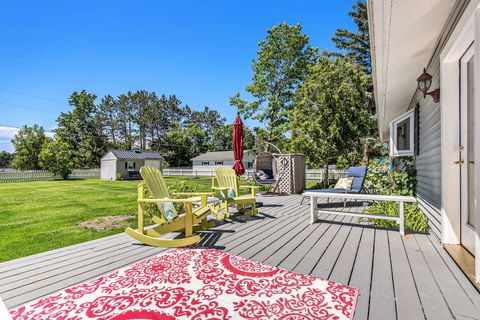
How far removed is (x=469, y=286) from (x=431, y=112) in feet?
9.40

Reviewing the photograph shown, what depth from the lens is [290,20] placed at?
737 inches

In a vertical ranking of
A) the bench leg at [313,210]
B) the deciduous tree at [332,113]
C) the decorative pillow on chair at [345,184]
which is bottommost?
the bench leg at [313,210]

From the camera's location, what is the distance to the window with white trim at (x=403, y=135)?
17.7 feet

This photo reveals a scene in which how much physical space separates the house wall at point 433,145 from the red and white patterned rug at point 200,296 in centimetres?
233

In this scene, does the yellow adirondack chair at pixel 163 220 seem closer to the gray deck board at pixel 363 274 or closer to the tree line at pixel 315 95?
the gray deck board at pixel 363 274

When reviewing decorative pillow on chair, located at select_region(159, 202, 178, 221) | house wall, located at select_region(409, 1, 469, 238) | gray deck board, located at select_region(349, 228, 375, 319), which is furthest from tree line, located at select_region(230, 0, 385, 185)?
decorative pillow on chair, located at select_region(159, 202, 178, 221)

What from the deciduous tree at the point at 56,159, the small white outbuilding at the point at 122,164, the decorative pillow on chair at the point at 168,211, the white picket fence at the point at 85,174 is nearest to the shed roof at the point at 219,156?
the white picket fence at the point at 85,174

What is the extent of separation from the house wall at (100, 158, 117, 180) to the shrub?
70.4 ft

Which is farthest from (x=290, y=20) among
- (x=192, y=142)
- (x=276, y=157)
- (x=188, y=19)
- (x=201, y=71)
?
(x=192, y=142)

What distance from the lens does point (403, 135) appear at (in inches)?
254

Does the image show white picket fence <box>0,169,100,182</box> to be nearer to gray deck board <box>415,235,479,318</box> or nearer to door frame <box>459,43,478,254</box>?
gray deck board <box>415,235,479,318</box>

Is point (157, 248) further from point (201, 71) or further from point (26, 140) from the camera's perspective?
point (26, 140)

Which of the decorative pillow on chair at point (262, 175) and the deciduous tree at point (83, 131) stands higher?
the deciduous tree at point (83, 131)

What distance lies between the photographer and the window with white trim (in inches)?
213
